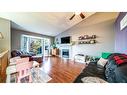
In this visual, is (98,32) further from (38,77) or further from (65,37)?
(38,77)

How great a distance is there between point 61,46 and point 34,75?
187 inches

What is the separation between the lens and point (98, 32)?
5023 millimetres

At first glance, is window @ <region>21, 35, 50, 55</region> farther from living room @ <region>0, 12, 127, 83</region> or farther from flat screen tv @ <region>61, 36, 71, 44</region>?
flat screen tv @ <region>61, 36, 71, 44</region>

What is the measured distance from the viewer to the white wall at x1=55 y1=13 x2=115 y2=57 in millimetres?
4613

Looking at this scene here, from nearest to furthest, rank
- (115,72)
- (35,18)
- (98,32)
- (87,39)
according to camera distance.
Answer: (115,72) < (35,18) < (98,32) < (87,39)

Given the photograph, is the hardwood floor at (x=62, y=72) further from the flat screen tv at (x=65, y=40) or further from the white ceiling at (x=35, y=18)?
the flat screen tv at (x=65, y=40)

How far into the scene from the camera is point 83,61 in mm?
5211

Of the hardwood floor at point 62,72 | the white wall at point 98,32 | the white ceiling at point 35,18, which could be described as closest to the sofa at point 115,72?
the hardwood floor at point 62,72

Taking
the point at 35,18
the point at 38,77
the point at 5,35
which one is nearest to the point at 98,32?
the point at 35,18

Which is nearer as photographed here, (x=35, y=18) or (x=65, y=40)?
(x=35, y=18)

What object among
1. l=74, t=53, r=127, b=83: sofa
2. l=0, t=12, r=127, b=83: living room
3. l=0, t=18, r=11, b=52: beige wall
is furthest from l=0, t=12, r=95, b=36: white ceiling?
l=74, t=53, r=127, b=83: sofa

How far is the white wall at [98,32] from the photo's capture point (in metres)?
4.61
